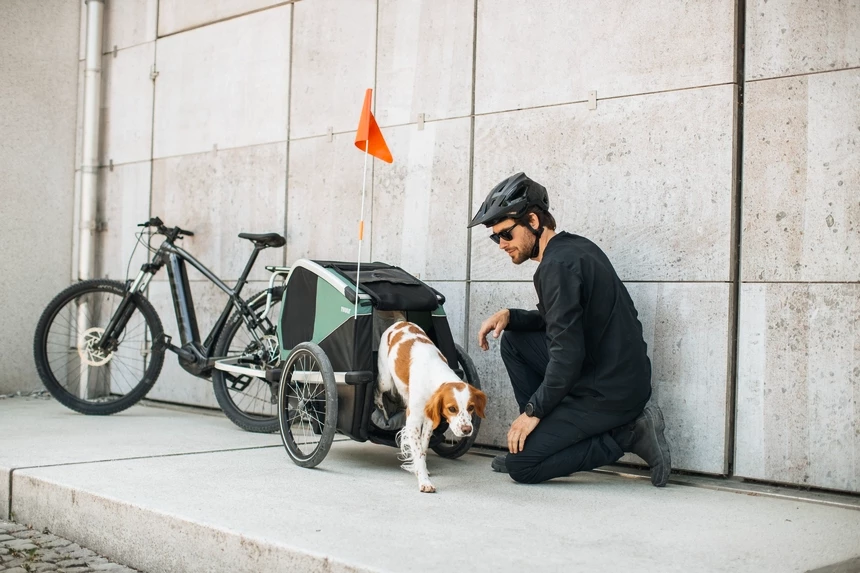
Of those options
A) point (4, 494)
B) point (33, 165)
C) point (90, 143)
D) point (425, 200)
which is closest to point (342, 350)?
point (425, 200)

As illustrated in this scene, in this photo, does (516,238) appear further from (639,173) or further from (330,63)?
(330,63)

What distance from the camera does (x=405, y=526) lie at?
342 centimetres

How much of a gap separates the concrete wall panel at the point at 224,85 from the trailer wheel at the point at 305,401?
102 inches

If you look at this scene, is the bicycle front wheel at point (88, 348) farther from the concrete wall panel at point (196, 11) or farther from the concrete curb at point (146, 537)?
the concrete curb at point (146, 537)

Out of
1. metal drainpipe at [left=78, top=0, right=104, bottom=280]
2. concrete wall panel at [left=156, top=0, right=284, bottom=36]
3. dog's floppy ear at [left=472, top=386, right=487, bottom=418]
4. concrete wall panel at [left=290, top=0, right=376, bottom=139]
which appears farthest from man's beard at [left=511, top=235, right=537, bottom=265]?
metal drainpipe at [left=78, top=0, right=104, bottom=280]

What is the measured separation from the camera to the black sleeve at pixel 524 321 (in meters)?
4.86

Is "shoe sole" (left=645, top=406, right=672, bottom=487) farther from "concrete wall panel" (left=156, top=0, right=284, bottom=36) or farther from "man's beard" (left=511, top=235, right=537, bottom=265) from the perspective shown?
"concrete wall panel" (left=156, top=0, right=284, bottom=36)

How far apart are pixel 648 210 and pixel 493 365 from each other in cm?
140

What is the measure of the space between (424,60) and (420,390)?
265 cm

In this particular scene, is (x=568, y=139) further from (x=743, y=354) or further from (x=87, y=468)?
(x=87, y=468)

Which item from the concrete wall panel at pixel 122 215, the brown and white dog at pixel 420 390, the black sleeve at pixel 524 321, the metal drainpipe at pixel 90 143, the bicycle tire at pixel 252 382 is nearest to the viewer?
the brown and white dog at pixel 420 390

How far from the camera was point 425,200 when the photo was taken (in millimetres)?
5934

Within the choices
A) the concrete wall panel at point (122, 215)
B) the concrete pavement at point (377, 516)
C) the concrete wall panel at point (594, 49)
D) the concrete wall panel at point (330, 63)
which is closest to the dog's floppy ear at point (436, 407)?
the concrete pavement at point (377, 516)

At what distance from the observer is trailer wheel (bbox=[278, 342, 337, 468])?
455 cm
